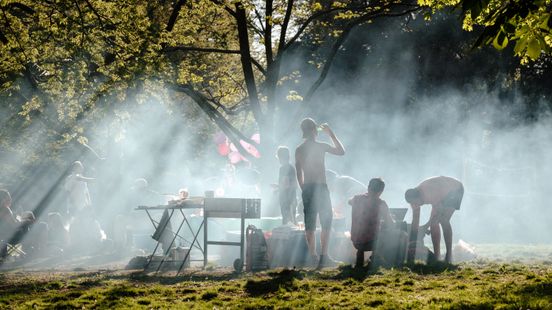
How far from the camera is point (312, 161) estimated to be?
11070 mm

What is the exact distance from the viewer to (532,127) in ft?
100

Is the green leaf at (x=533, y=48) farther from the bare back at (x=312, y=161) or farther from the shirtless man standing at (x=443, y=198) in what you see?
the shirtless man standing at (x=443, y=198)

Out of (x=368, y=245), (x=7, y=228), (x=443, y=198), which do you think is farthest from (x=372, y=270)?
(x=7, y=228)

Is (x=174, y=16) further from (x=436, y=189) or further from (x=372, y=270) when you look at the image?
(x=372, y=270)

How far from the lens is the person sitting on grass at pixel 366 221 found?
1084 centimetres

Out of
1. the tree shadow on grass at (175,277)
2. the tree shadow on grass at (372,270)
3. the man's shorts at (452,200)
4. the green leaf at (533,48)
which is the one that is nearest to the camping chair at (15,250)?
the tree shadow on grass at (175,277)

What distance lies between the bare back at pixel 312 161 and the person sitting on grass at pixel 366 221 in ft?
2.43

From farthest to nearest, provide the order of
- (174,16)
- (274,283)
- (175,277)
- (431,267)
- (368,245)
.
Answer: (174,16) < (368,245) < (175,277) < (431,267) < (274,283)

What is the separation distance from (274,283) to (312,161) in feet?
8.95

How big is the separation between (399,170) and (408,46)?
19.2 feet

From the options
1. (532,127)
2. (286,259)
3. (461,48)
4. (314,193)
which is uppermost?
(461,48)

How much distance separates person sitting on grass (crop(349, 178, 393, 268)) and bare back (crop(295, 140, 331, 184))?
0.74 m

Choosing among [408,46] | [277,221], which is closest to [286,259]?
[277,221]

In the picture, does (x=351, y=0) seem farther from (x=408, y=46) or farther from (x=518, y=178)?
(x=518, y=178)
